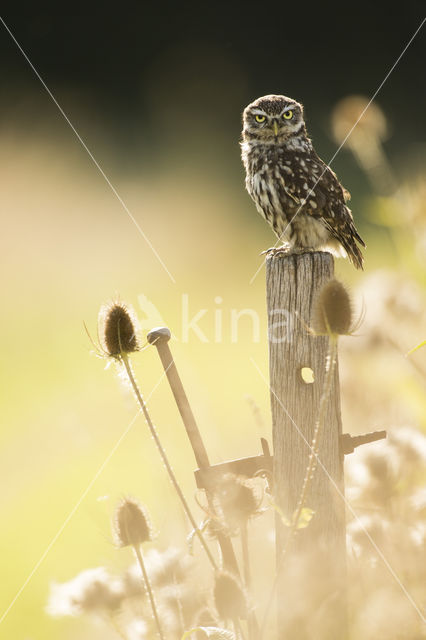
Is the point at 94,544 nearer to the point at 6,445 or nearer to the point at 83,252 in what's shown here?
the point at 6,445

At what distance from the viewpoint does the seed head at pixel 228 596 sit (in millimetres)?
2104

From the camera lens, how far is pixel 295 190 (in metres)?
4.27

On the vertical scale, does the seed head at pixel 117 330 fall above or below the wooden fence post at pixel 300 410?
above

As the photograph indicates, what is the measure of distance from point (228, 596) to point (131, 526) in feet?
1.64

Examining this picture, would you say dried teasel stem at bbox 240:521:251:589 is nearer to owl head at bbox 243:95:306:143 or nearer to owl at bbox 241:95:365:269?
owl at bbox 241:95:365:269

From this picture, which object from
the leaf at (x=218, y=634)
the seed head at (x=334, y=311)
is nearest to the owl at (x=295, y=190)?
the seed head at (x=334, y=311)

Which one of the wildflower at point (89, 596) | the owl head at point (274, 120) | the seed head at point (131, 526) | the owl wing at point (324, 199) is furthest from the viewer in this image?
the owl head at point (274, 120)

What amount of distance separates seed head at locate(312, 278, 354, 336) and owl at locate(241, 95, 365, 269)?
2.01 metres

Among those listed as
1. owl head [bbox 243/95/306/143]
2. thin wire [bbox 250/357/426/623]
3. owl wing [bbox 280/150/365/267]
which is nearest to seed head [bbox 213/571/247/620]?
thin wire [bbox 250/357/426/623]

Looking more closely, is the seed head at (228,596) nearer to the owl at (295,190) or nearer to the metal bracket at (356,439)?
the metal bracket at (356,439)

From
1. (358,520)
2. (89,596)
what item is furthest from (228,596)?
(89,596)

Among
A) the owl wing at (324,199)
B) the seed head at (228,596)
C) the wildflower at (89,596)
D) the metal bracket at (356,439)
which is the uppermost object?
the owl wing at (324,199)

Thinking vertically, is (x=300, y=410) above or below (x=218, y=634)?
above

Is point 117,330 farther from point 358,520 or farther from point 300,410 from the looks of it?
point 358,520
